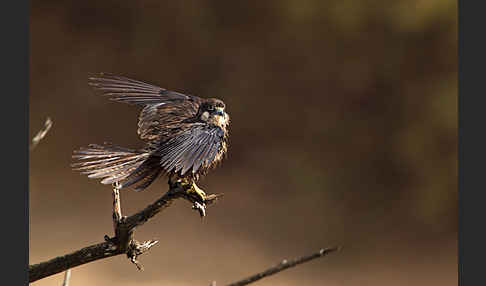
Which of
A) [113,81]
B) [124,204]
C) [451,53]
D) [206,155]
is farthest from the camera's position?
[451,53]

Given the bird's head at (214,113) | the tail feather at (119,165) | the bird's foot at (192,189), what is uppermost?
the bird's head at (214,113)

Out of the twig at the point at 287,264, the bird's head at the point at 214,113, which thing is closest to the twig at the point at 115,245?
the bird's head at the point at 214,113

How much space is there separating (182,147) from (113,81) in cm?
35

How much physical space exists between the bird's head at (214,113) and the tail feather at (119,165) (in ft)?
0.47

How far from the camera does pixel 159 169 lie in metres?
1.18

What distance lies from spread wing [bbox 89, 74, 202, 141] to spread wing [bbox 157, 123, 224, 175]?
70 millimetres

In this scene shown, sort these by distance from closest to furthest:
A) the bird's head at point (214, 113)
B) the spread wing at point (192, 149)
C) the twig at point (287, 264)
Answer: the twig at point (287, 264) → the spread wing at point (192, 149) → the bird's head at point (214, 113)

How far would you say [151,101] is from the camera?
4.49 feet

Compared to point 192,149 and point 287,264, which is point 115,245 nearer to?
point 192,149

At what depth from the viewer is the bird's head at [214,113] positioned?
3.96ft

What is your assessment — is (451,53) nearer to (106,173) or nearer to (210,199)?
(210,199)

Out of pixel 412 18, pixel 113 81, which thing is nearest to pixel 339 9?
pixel 412 18

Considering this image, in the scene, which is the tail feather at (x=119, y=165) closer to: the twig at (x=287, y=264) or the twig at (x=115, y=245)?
the twig at (x=115, y=245)

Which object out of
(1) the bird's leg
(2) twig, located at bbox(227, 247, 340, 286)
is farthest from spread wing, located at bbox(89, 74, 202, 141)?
(2) twig, located at bbox(227, 247, 340, 286)
